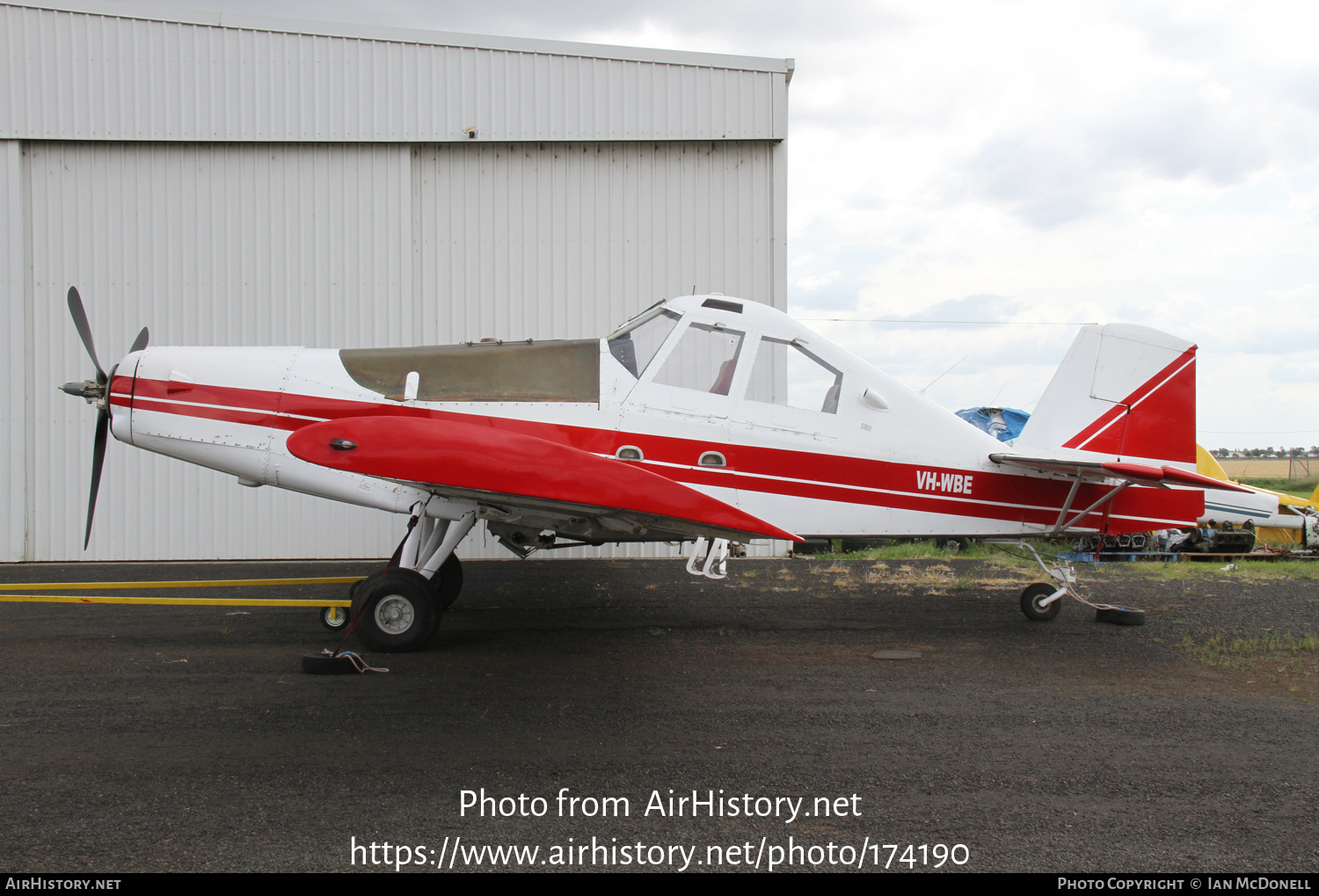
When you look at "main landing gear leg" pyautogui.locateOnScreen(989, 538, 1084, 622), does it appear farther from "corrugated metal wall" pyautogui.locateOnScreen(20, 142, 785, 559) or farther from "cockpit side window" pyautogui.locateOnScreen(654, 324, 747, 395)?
"corrugated metal wall" pyautogui.locateOnScreen(20, 142, 785, 559)

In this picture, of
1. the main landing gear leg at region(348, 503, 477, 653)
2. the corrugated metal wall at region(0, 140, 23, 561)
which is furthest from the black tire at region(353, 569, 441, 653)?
the corrugated metal wall at region(0, 140, 23, 561)

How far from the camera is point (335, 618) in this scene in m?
5.98

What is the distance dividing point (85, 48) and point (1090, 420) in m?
12.9

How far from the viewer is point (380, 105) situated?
10688 mm

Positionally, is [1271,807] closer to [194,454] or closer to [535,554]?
[194,454]

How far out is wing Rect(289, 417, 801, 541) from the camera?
4086 mm

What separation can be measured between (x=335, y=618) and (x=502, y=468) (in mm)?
2636

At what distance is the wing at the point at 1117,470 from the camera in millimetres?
5762

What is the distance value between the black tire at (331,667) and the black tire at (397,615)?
37cm

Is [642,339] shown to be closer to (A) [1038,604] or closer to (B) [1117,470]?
(B) [1117,470]


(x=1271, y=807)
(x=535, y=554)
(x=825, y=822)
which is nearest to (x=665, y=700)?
(x=825, y=822)

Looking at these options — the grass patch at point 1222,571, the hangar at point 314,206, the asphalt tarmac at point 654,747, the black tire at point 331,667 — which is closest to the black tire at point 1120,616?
the asphalt tarmac at point 654,747

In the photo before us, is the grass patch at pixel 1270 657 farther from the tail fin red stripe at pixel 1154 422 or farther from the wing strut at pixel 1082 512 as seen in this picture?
the tail fin red stripe at pixel 1154 422

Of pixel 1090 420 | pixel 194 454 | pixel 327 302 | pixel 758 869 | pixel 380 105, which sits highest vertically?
pixel 380 105
